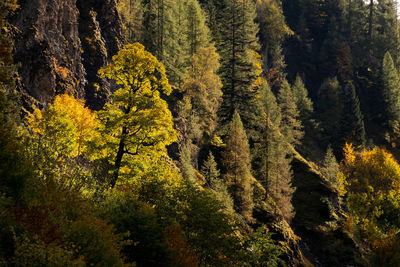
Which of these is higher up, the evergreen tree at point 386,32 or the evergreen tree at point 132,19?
the evergreen tree at point 386,32

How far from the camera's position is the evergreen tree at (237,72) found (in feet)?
150

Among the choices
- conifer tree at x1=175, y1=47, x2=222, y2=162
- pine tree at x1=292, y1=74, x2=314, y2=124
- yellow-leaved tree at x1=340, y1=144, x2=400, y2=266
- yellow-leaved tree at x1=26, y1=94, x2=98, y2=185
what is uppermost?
pine tree at x1=292, y1=74, x2=314, y2=124

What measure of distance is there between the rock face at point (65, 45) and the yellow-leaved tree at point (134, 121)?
14314 mm

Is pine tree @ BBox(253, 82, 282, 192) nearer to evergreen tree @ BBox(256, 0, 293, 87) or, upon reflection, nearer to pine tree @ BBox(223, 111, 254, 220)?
pine tree @ BBox(223, 111, 254, 220)

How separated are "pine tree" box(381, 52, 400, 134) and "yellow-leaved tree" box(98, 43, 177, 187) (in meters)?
85.2

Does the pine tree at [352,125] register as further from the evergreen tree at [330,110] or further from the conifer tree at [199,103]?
the conifer tree at [199,103]

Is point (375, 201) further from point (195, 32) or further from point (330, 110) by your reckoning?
point (195, 32)

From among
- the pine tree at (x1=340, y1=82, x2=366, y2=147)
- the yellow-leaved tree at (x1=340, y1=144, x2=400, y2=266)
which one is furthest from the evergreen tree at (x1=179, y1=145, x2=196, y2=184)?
the pine tree at (x1=340, y1=82, x2=366, y2=147)

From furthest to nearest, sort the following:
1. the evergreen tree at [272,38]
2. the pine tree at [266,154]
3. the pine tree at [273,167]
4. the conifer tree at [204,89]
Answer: the evergreen tree at [272,38]
the pine tree at [273,167]
the pine tree at [266,154]
the conifer tree at [204,89]

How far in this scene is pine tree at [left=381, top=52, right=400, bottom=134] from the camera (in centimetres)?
8575

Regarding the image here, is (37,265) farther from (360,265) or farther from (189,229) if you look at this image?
(360,265)

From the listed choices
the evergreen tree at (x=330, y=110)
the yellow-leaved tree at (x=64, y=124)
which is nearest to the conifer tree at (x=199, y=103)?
the yellow-leaved tree at (x=64, y=124)

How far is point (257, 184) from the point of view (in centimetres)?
4247

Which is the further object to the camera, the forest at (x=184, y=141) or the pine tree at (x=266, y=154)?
the pine tree at (x=266, y=154)
